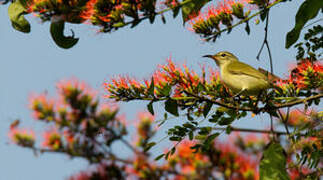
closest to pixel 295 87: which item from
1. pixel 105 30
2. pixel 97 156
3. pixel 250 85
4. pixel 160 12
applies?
pixel 250 85

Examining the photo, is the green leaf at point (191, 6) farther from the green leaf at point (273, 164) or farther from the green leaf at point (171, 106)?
the green leaf at point (273, 164)

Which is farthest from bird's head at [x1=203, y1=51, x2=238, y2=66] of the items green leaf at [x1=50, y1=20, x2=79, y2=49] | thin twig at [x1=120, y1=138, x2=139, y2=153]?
green leaf at [x1=50, y1=20, x2=79, y2=49]

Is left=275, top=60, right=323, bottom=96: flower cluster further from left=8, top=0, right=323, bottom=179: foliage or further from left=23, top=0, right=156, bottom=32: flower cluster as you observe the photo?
left=23, top=0, right=156, bottom=32: flower cluster

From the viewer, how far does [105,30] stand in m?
2.11

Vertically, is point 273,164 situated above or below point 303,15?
below

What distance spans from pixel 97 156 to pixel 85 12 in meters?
2.57

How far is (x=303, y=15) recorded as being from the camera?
182cm

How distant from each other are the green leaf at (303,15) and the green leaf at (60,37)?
0.96m

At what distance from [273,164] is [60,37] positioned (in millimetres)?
1149

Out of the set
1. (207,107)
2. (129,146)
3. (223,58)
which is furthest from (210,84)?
(129,146)

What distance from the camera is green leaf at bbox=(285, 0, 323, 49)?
176 cm

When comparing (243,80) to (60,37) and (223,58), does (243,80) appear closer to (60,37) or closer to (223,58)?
(223,58)

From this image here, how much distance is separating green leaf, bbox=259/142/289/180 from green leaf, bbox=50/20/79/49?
1046 mm

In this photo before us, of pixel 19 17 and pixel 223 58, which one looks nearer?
pixel 19 17
